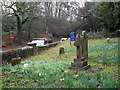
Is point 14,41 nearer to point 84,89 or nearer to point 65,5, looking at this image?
point 65,5

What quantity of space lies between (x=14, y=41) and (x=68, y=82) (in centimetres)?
2904

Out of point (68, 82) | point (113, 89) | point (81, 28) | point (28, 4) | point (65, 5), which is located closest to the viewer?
point (113, 89)

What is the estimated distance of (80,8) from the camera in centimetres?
3356

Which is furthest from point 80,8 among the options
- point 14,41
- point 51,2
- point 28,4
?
point 14,41

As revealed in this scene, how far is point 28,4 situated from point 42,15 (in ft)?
33.3

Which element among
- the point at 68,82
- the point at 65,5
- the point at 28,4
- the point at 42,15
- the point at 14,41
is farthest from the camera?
the point at 65,5

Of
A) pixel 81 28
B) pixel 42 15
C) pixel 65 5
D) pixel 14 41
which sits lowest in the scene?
pixel 14 41

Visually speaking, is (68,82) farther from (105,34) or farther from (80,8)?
(80,8)

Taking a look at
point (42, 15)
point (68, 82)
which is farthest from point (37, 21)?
point (68, 82)

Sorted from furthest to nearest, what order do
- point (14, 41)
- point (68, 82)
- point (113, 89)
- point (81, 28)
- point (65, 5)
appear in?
point (65, 5) → point (81, 28) → point (14, 41) → point (68, 82) → point (113, 89)

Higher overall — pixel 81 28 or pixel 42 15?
pixel 42 15

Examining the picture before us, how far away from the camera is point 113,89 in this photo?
11.9 ft

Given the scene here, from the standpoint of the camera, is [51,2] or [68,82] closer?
[68,82]

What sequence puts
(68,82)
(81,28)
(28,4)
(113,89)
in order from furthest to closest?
(81,28) → (28,4) → (68,82) → (113,89)
